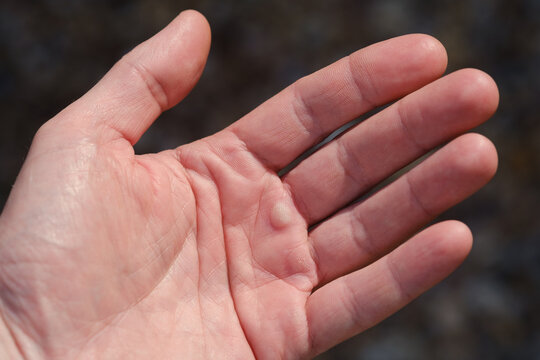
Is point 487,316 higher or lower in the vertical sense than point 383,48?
lower

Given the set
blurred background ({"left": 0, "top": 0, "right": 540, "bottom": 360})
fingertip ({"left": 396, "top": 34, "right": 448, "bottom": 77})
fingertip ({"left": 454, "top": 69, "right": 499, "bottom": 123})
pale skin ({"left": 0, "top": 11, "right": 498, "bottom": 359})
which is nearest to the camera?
pale skin ({"left": 0, "top": 11, "right": 498, "bottom": 359})

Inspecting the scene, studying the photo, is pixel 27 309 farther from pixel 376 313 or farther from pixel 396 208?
pixel 396 208

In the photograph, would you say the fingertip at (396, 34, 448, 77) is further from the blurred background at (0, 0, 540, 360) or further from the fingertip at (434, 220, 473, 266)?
the blurred background at (0, 0, 540, 360)

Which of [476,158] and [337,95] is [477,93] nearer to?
[476,158]

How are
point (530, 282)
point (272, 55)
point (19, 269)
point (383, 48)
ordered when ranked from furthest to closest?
point (272, 55) → point (530, 282) → point (383, 48) → point (19, 269)

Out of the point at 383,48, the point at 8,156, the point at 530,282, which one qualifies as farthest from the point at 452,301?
the point at 8,156

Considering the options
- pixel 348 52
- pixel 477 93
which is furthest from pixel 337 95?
pixel 348 52

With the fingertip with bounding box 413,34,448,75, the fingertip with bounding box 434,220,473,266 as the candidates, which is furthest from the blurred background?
the fingertip with bounding box 434,220,473,266
